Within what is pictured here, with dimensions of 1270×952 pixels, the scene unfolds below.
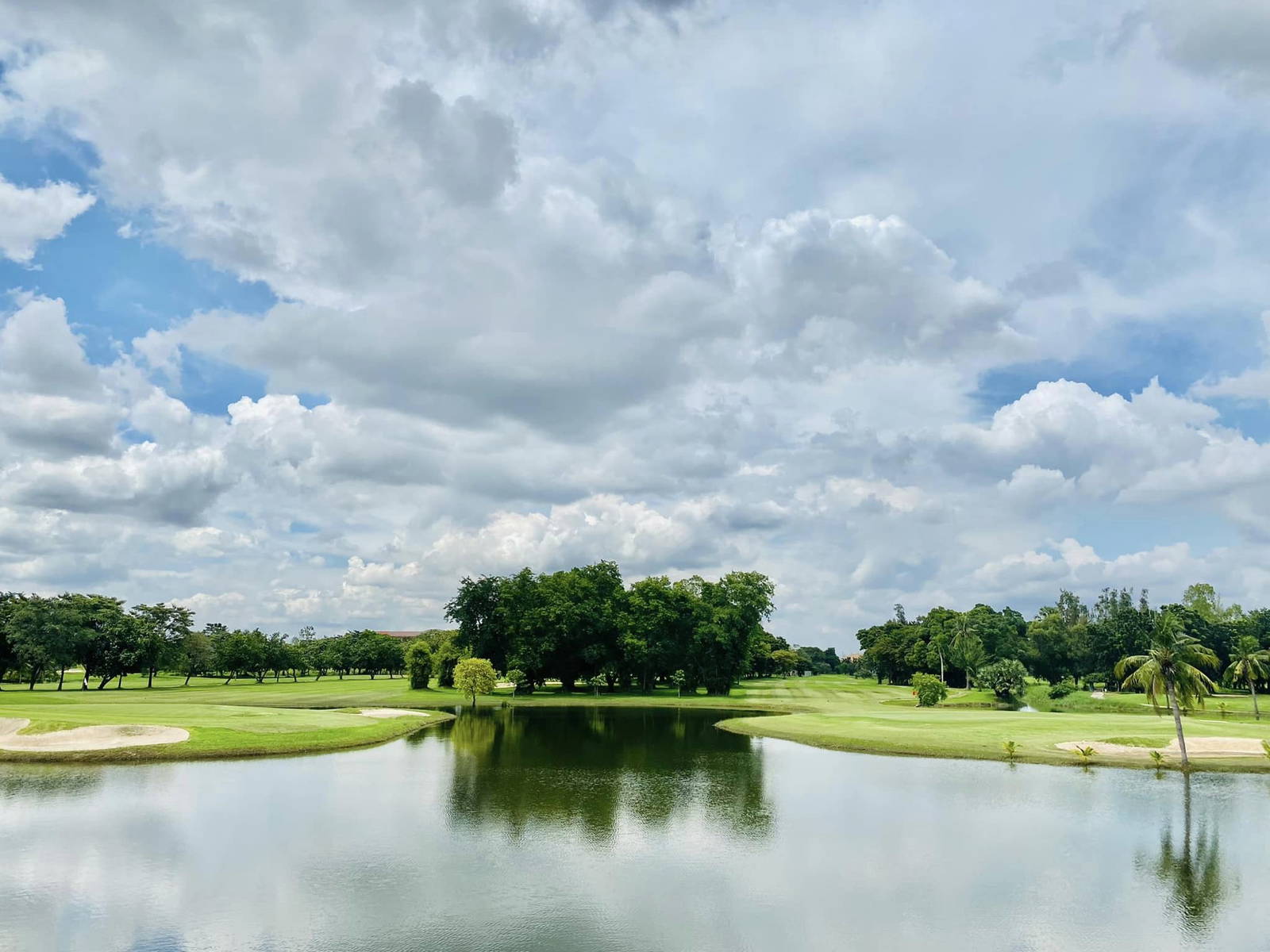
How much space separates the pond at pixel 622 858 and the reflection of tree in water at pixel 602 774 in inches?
12.4

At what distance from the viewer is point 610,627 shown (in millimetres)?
116625

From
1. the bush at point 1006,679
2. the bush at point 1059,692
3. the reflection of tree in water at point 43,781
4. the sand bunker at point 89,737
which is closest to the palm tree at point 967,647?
the bush at point 1059,692

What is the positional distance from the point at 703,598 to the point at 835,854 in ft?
308

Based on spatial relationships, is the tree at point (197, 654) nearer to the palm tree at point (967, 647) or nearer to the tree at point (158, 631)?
the tree at point (158, 631)

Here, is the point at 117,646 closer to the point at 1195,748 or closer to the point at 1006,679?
the point at 1006,679

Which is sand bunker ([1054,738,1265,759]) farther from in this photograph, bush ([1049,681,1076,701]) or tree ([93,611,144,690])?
tree ([93,611,144,690])

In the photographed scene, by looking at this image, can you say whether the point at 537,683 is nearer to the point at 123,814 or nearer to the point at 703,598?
the point at 703,598

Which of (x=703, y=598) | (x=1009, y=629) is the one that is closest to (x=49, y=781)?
(x=703, y=598)

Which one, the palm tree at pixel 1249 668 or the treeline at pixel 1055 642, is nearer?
the palm tree at pixel 1249 668

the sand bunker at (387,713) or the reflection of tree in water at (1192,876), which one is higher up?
the reflection of tree in water at (1192,876)

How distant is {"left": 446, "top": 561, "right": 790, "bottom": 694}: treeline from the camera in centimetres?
11438

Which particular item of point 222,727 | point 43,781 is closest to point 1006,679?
point 222,727

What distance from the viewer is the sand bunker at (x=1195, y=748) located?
53625 mm

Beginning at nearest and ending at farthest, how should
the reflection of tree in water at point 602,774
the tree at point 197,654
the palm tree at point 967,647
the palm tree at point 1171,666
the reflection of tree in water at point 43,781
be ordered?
the reflection of tree in water at point 602,774 < the reflection of tree in water at point 43,781 < the palm tree at point 1171,666 < the palm tree at point 967,647 < the tree at point 197,654
